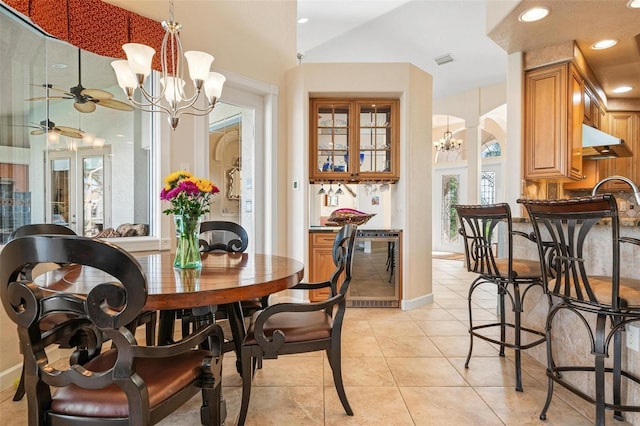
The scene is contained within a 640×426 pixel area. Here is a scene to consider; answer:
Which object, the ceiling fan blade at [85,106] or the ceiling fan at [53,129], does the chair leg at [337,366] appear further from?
the ceiling fan blade at [85,106]

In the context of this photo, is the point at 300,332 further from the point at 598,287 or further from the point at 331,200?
the point at 331,200

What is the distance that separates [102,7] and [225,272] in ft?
7.64

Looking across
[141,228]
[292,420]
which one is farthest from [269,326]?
[141,228]

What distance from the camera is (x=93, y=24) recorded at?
2.63m

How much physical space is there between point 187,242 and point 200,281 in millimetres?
380

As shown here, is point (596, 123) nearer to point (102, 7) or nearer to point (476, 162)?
point (476, 162)

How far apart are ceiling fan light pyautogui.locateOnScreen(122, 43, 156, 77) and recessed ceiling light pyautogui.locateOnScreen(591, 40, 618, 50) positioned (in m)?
3.89

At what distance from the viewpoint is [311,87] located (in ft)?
13.1

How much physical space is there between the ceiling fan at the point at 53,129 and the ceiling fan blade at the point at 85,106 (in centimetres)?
17

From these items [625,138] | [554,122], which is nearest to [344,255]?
[554,122]

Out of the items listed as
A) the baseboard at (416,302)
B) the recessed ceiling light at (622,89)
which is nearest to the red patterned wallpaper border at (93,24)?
the baseboard at (416,302)

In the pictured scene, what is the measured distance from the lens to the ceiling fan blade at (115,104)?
296 cm

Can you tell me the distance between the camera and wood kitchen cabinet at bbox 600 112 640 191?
488 cm

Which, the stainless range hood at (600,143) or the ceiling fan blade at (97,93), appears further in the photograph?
the stainless range hood at (600,143)
